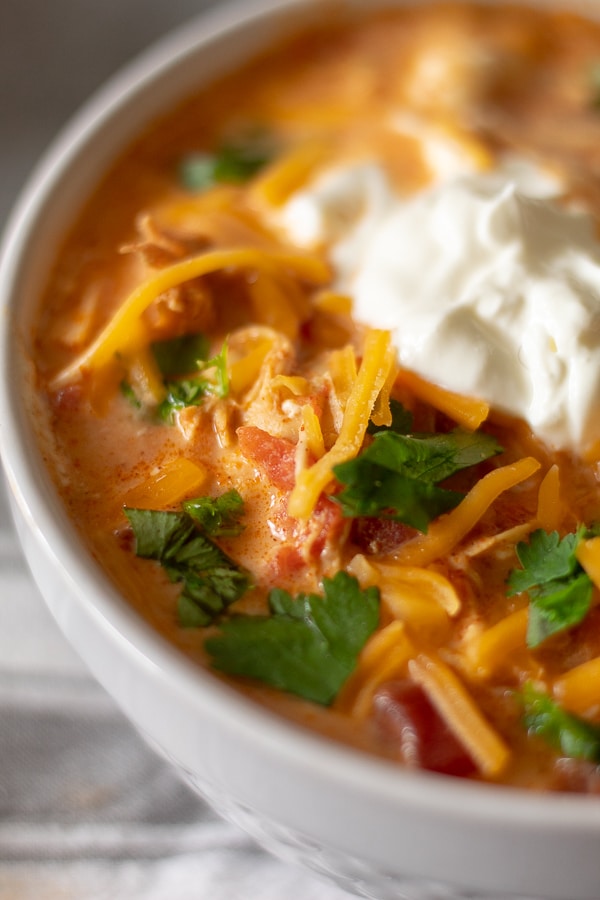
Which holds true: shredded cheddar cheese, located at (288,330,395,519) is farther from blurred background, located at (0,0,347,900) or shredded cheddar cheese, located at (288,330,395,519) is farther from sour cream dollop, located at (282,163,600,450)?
blurred background, located at (0,0,347,900)

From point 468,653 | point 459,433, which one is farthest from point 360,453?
point 468,653


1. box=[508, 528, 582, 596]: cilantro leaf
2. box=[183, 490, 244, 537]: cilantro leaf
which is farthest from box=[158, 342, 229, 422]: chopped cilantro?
box=[508, 528, 582, 596]: cilantro leaf

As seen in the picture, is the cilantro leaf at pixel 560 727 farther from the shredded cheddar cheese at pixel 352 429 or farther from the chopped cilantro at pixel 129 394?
Result: the chopped cilantro at pixel 129 394

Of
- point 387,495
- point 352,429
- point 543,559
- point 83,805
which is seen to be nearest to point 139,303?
point 352,429

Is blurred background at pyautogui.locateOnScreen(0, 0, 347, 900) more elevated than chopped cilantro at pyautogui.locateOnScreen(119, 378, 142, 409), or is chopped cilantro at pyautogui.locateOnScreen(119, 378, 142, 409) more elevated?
chopped cilantro at pyautogui.locateOnScreen(119, 378, 142, 409)

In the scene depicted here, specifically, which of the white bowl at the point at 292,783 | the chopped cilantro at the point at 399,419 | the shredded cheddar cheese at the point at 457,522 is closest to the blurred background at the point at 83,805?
the white bowl at the point at 292,783

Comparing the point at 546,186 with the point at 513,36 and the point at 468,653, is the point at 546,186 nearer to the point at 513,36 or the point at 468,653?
the point at 513,36
